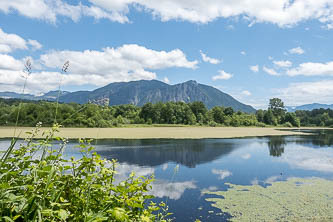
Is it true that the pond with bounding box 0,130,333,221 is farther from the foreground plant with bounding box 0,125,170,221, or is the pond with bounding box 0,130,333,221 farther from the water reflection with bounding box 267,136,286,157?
the foreground plant with bounding box 0,125,170,221

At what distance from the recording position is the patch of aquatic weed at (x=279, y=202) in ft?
23.5

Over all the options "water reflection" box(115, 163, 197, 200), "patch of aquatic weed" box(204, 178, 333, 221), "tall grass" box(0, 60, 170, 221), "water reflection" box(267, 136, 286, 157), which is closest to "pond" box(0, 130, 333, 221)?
"water reflection" box(115, 163, 197, 200)

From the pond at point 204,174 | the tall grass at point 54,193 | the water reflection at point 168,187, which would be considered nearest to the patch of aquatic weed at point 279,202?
the pond at point 204,174

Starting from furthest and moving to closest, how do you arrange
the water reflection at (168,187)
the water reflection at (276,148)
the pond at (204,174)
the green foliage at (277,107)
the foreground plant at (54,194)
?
the green foliage at (277,107) → the water reflection at (276,148) → the water reflection at (168,187) → the pond at (204,174) → the foreground plant at (54,194)

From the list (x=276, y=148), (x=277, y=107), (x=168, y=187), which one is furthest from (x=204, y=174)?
(x=277, y=107)

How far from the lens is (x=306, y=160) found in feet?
58.3

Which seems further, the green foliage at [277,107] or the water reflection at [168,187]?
the green foliage at [277,107]

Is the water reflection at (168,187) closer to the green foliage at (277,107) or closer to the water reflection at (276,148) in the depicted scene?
the water reflection at (276,148)

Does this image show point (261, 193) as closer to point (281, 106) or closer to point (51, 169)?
point (51, 169)

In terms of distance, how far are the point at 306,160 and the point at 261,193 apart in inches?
436

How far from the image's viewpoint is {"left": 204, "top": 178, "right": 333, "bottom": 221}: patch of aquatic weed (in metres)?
7.15

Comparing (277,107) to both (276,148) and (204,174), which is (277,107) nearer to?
(276,148)

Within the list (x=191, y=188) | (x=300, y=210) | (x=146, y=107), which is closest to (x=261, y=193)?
(x=300, y=210)

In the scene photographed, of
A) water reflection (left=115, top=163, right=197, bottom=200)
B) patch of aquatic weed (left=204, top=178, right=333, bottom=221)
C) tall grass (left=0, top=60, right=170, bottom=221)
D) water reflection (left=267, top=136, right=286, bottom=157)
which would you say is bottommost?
water reflection (left=115, top=163, right=197, bottom=200)
